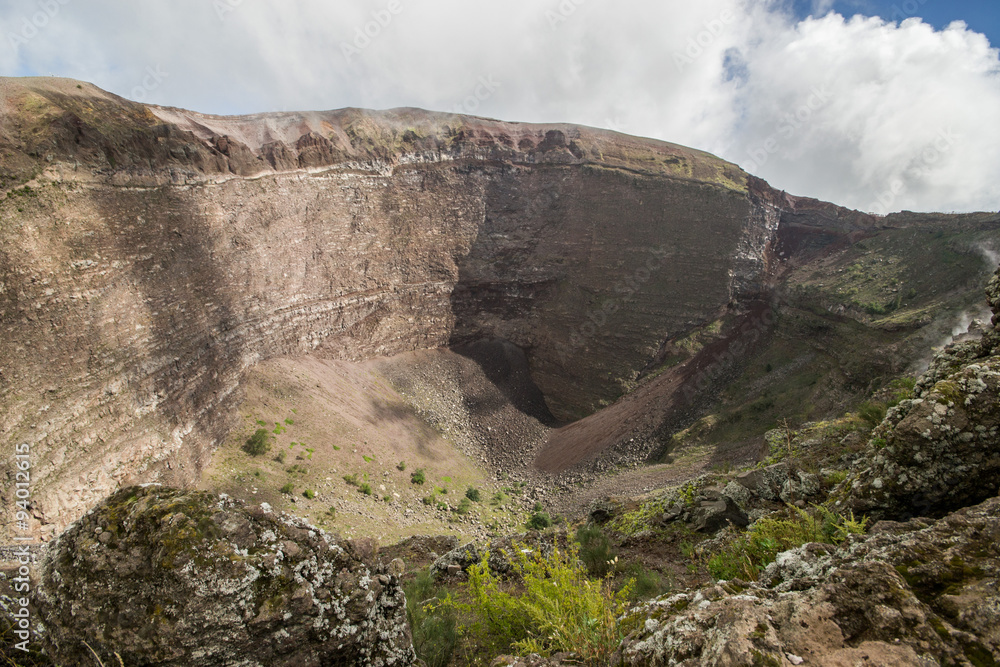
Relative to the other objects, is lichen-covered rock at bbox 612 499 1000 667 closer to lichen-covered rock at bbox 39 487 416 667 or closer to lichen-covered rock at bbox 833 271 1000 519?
lichen-covered rock at bbox 833 271 1000 519

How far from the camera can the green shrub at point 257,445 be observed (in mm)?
18812

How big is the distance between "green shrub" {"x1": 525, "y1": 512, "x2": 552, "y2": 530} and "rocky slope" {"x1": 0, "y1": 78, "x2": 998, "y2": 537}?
4.58 metres

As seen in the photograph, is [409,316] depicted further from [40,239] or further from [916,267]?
[916,267]

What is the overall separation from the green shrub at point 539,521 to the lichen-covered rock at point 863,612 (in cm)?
1884

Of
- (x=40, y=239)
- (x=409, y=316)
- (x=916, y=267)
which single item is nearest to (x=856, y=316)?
(x=916, y=267)

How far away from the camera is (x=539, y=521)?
2117cm

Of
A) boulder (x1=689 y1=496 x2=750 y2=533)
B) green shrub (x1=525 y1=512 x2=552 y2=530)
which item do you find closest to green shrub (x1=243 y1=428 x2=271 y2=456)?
green shrub (x1=525 y1=512 x2=552 y2=530)

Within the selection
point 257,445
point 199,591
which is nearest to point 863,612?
point 199,591

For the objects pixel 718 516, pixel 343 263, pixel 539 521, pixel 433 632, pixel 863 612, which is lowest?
pixel 433 632

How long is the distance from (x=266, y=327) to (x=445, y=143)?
21.1 m

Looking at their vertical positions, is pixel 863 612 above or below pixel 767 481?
below

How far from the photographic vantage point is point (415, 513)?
2050 centimetres

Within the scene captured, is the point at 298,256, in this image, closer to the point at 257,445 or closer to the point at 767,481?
the point at 257,445

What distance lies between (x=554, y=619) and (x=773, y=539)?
259 centimetres
